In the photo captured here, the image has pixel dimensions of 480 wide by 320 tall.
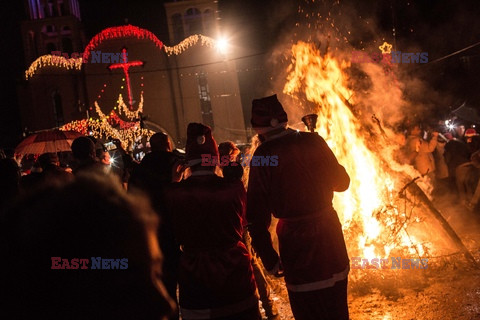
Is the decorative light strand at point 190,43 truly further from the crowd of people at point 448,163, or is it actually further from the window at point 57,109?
the crowd of people at point 448,163

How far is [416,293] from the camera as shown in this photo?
16.2ft

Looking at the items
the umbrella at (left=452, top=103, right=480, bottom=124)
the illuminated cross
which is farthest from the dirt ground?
the illuminated cross

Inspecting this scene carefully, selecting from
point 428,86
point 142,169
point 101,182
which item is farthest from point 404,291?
A: point 428,86

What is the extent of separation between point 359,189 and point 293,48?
2.55 m

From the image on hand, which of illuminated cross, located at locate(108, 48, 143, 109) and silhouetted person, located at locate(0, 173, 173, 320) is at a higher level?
illuminated cross, located at locate(108, 48, 143, 109)

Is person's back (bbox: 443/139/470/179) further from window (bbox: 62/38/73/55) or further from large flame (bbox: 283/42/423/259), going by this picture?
window (bbox: 62/38/73/55)

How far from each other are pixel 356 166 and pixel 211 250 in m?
3.56

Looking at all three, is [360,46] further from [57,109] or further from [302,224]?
[57,109]

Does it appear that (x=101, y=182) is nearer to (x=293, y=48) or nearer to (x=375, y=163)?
(x=375, y=163)

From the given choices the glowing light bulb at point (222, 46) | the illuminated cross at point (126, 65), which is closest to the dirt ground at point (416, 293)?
the illuminated cross at point (126, 65)

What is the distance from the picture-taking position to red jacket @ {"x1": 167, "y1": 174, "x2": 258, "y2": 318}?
3.13m

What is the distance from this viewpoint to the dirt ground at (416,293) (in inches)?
175

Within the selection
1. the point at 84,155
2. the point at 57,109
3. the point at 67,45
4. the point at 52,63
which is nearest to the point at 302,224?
the point at 84,155

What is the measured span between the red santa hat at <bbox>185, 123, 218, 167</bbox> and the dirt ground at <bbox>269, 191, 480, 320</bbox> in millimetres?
2566
